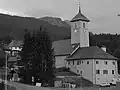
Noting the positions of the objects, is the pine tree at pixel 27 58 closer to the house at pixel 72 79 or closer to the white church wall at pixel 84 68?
the house at pixel 72 79

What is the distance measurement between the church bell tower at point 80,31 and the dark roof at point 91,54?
415 cm

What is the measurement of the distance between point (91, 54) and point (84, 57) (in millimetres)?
1906

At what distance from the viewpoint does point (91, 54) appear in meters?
65.1

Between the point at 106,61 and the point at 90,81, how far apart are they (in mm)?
6538

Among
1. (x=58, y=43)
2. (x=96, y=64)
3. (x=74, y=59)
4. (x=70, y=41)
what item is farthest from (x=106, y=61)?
(x=58, y=43)

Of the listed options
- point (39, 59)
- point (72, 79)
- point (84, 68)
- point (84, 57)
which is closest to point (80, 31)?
point (84, 57)

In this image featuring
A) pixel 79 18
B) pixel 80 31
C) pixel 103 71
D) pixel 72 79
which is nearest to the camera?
pixel 72 79

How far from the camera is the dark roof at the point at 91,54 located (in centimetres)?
6466

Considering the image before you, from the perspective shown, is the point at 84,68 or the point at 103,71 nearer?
the point at 103,71

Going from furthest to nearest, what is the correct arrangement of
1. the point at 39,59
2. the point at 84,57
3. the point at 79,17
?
the point at 79,17
the point at 84,57
the point at 39,59

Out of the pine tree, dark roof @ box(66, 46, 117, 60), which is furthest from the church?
the pine tree

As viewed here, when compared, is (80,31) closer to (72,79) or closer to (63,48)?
(63,48)

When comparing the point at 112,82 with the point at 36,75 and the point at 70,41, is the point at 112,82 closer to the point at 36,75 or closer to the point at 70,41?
the point at 70,41

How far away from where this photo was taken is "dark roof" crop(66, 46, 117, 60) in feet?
212
